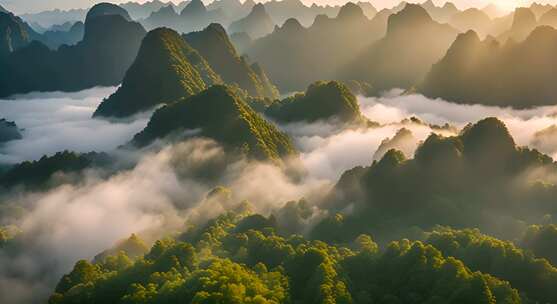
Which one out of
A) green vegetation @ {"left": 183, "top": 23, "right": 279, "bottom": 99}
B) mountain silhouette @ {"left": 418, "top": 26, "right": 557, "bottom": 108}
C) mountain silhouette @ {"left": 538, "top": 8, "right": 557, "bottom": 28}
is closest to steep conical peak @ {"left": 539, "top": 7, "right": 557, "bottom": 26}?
mountain silhouette @ {"left": 538, "top": 8, "right": 557, "bottom": 28}

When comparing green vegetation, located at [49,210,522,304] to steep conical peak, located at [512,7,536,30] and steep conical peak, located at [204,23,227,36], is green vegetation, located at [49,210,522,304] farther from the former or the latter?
steep conical peak, located at [512,7,536,30]

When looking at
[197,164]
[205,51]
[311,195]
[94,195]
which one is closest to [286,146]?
[197,164]

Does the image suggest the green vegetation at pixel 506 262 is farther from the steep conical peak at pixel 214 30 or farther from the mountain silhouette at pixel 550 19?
the mountain silhouette at pixel 550 19

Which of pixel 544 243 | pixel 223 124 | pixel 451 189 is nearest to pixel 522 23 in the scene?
pixel 223 124

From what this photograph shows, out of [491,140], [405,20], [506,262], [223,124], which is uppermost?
[405,20]

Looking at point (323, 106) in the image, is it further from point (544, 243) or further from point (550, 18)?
point (550, 18)

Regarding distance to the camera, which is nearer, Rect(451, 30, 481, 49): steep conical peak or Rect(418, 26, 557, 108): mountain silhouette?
Rect(418, 26, 557, 108): mountain silhouette

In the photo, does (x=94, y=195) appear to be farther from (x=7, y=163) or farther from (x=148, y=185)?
A: (x=7, y=163)
